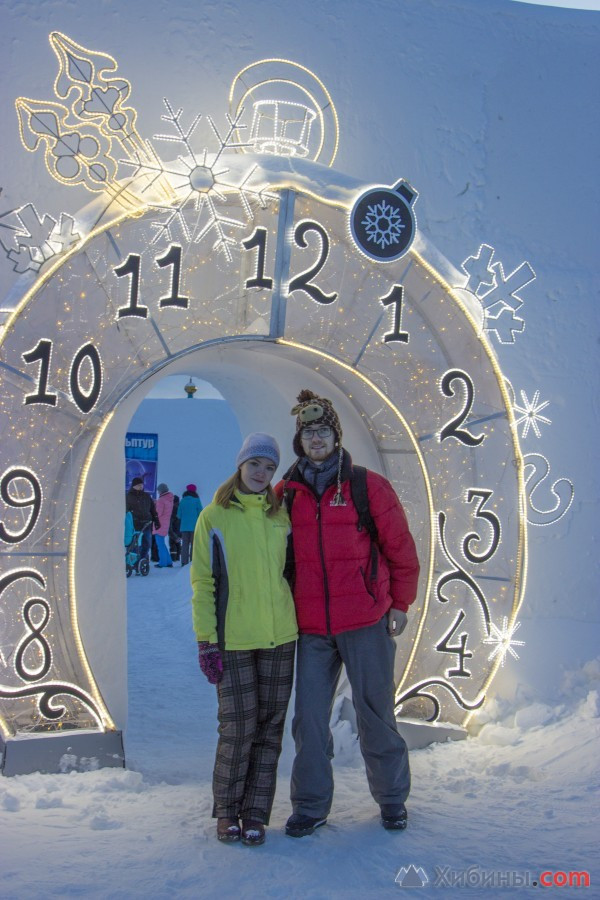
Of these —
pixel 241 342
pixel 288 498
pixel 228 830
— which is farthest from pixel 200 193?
pixel 228 830

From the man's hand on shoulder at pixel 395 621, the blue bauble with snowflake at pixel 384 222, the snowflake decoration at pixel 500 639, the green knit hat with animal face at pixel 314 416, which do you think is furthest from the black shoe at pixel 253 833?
the blue bauble with snowflake at pixel 384 222

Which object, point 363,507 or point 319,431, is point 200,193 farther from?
point 363,507

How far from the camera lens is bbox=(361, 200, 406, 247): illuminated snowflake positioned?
409 centimetres

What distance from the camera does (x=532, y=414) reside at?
492 centimetres

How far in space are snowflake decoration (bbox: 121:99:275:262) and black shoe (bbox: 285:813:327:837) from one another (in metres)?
2.45

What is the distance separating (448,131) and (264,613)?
336cm

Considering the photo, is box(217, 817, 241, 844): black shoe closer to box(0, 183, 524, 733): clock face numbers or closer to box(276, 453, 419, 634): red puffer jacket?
box(276, 453, 419, 634): red puffer jacket

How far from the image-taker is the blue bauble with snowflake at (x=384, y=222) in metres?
4.08

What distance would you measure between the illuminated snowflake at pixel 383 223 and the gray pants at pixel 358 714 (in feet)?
6.32

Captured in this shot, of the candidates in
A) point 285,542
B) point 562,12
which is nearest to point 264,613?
point 285,542

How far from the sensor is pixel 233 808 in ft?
9.98

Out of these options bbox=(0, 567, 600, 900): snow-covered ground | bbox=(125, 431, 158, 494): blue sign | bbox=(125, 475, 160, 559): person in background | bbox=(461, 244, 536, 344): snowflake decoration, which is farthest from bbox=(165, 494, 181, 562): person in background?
bbox=(461, 244, 536, 344): snowflake decoration

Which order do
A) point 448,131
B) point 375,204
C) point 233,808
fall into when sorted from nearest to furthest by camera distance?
point 233,808 → point 375,204 → point 448,131

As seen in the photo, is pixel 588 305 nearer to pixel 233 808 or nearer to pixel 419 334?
pixel 419 334
